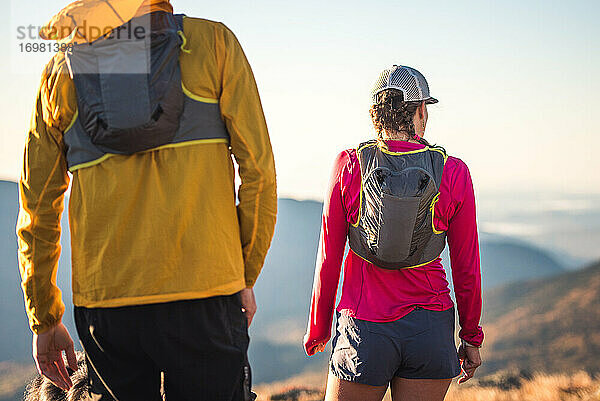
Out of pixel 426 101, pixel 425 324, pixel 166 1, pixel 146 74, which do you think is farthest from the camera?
pixel 426 101

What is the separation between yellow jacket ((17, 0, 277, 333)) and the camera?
4.00 ft

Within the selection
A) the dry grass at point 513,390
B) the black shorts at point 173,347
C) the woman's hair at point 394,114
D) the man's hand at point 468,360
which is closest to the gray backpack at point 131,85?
the black shorts at point 173,347

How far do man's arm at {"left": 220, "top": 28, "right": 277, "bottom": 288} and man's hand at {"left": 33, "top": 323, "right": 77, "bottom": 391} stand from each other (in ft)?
1.60

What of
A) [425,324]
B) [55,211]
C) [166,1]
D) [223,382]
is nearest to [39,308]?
[55,211]

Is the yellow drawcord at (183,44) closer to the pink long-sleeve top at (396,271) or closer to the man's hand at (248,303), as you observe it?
the man's hand at (248,303)

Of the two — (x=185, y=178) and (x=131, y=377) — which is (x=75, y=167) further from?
(x=131, y=377)

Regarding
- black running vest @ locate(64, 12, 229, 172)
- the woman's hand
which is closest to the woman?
the woman's hand

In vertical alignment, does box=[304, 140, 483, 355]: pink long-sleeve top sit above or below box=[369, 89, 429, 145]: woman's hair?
below

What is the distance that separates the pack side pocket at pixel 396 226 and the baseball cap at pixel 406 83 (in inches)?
14.4

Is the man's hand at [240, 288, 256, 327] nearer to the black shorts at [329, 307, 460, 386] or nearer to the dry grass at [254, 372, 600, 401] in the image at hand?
the black shorts at [329, 307, 460, 386]

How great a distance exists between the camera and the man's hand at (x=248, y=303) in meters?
1.31

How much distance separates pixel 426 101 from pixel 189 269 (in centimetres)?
106

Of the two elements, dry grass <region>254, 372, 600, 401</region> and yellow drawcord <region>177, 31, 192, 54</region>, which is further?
dry grass <region>254, 372, 600, 401</region>

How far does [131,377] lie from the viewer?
1.30 meters
